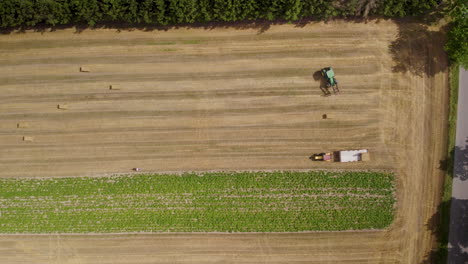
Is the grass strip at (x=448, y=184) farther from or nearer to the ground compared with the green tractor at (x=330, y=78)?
nearer to the ground

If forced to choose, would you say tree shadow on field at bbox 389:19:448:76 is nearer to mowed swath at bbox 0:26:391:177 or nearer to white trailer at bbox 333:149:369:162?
mowed swath at bbox 0:26:391:177

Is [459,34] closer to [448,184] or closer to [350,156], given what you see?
[448,184]

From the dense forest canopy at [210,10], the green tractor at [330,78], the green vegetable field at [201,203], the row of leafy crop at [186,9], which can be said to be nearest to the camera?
the dense forest canopy at [210,10]

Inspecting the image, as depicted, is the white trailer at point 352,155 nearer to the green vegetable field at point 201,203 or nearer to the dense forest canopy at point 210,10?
the green vegetable field at point 201,203

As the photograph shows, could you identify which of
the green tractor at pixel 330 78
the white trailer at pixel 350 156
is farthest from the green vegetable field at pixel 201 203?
the green tractor at pixel 330 78

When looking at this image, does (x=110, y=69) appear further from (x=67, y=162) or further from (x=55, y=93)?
(x=67, y=162)

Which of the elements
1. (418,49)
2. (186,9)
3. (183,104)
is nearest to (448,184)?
(418,49)
